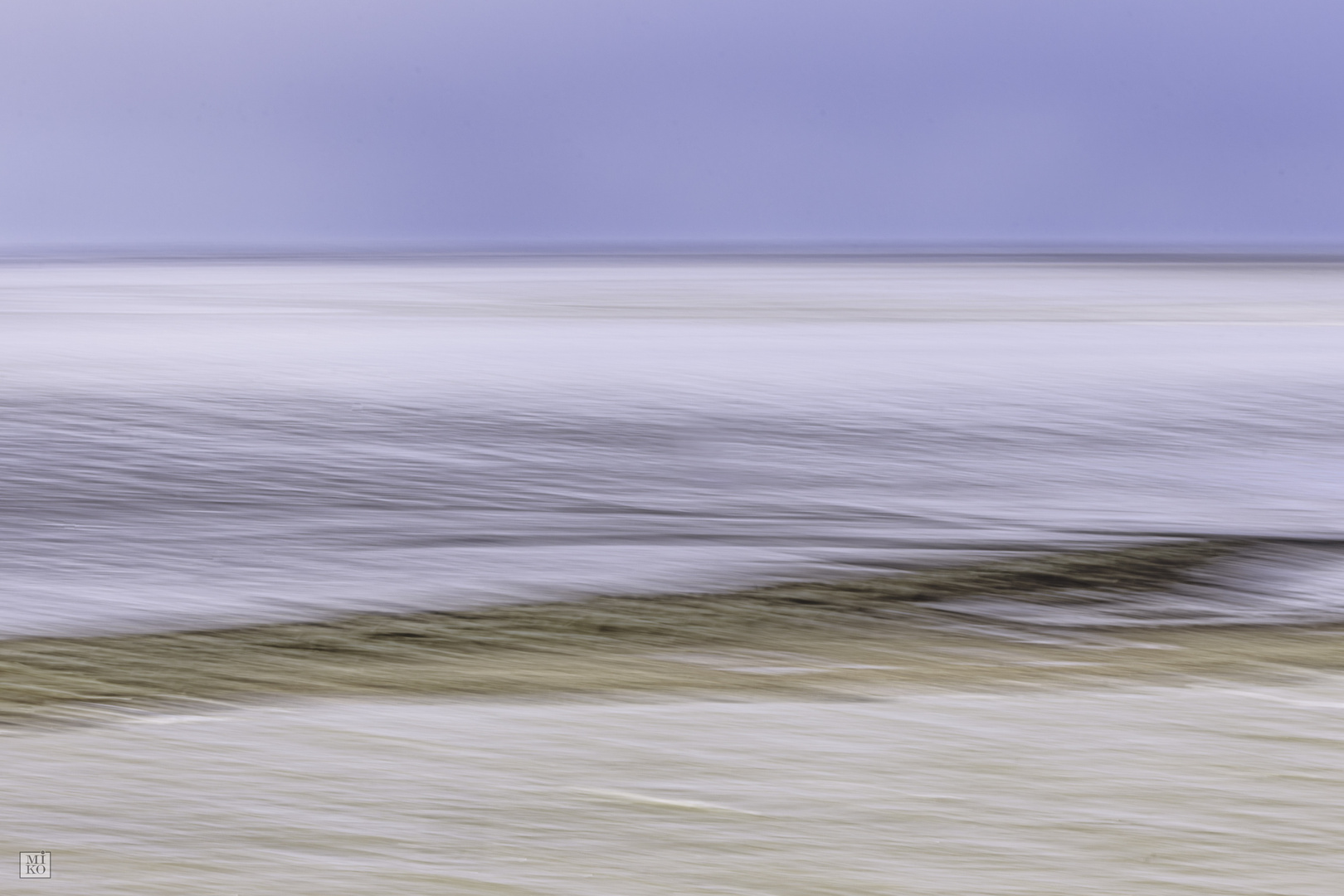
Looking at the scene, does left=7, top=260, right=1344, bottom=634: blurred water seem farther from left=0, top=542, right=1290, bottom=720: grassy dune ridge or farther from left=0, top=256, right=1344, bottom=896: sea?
left=0, top=542, right=1290, bottom=720: grassy dune ridge

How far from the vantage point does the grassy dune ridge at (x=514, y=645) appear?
4.39 metres

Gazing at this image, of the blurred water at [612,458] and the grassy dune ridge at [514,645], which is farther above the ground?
the blurred water at [612,458]

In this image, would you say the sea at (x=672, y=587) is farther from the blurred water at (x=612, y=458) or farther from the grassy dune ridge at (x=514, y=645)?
the grassy dune ridge at (x=514, y=645)

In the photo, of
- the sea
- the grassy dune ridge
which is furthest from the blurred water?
the grassy dune ridge

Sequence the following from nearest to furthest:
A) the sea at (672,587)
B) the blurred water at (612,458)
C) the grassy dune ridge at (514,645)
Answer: the sea at (672,587)
the grassy dune ridge at (514,645)
the blurred water at (612,458)

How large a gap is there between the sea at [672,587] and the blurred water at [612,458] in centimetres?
4

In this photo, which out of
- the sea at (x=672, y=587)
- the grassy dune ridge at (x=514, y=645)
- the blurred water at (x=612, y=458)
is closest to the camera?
the sea at (x=672, y=587)

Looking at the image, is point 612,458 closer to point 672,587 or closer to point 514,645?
point 672,587

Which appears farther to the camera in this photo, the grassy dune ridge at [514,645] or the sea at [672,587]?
the grassy dune ridge at [514,645]

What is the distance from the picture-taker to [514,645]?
4.96 m

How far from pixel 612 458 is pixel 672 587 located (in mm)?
3887

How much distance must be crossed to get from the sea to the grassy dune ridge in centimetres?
20

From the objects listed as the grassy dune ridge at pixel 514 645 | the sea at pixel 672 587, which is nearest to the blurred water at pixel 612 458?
the sea at pixel 672 587

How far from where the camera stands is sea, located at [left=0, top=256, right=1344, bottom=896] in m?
3.06
